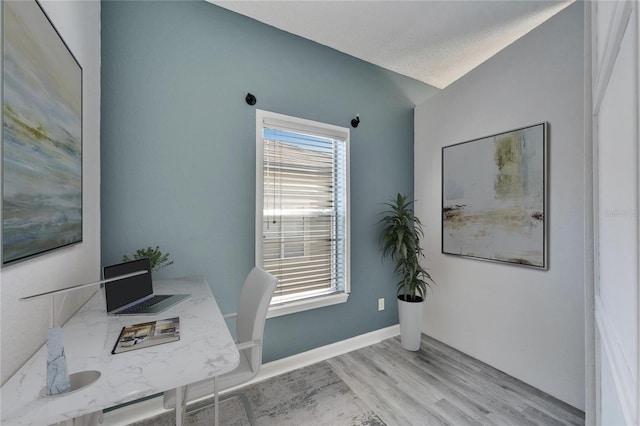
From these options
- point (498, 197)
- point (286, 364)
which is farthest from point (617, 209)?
point (286, 364)

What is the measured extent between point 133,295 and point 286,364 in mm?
1381

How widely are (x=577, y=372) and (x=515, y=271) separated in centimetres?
71

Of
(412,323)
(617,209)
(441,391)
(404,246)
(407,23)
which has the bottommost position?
(441,391)

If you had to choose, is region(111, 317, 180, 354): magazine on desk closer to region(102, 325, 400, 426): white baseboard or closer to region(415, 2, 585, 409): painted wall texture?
region(102, 325, 400, 426): white baseboard

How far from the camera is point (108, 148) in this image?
5.48 ft

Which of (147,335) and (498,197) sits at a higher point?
(498,197)

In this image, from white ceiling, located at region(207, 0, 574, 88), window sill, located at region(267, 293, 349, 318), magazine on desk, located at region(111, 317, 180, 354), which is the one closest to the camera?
magazine on desk, located at region(111, 317, 180, 354)

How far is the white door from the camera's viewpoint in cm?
65

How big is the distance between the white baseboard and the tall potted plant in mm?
287

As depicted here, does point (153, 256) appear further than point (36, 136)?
Yes

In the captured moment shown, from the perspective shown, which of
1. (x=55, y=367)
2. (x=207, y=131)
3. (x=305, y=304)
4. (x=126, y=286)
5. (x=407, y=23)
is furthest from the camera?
(x=305, y=304)

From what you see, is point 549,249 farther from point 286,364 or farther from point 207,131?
point 207,131

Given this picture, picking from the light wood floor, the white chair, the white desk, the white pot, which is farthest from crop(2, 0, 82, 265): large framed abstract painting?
the white pot

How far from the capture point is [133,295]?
1.37 metres
